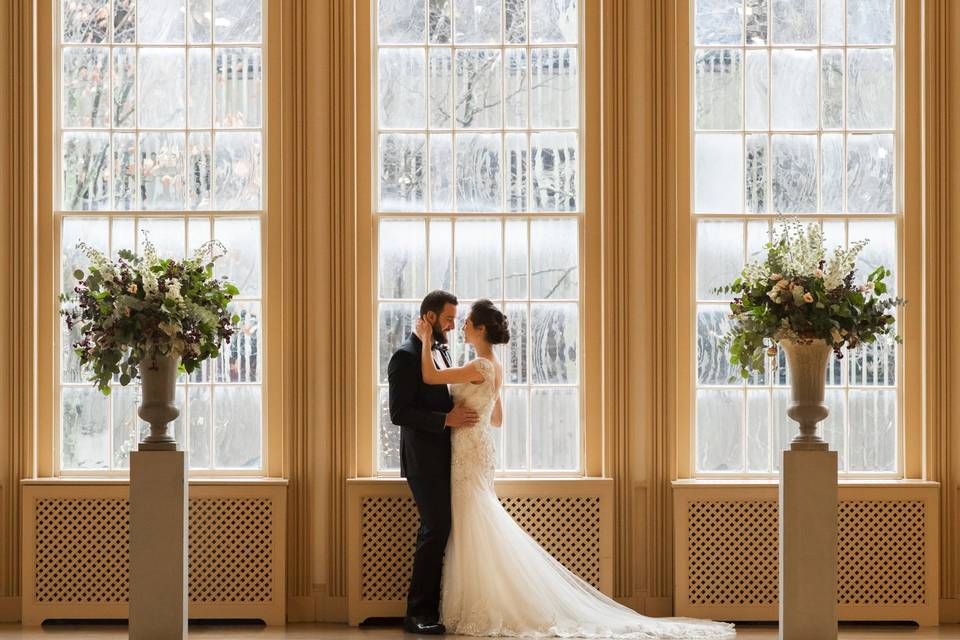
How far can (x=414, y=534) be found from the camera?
591 cm

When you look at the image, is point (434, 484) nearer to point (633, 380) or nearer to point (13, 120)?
point (633, 380)

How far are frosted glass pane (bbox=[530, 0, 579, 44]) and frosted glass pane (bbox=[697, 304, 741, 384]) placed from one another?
1754 millimetres

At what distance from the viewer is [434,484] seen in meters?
5.56

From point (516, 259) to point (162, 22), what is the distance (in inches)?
97.3

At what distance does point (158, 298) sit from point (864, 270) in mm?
3875

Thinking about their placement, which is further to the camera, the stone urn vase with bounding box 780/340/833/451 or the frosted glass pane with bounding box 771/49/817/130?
the frosted glass pane with bounding box 771/49/817/130

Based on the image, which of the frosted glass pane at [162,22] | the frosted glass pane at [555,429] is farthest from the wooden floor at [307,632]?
the frosted glass pane at [162,22]

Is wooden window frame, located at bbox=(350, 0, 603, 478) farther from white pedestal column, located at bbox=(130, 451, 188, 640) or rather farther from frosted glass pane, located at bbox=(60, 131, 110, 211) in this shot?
frosted glass pane, located at bbox=(60, 131, 110, 211)

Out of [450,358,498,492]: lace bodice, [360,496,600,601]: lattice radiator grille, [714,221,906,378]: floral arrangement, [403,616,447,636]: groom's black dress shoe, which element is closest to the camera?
[714,221,906,378]: floral arrangement

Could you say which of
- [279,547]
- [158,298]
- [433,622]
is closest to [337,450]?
[279,547]

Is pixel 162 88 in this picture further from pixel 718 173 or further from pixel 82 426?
pixel 718 173

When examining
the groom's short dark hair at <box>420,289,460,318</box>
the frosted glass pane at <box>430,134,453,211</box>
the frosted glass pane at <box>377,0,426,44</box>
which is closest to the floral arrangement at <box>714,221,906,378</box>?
the groom's short dark hair at <box>420,289,460,318</box>

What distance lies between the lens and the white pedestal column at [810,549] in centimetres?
495

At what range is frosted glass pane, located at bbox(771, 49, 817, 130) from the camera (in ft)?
20.3
